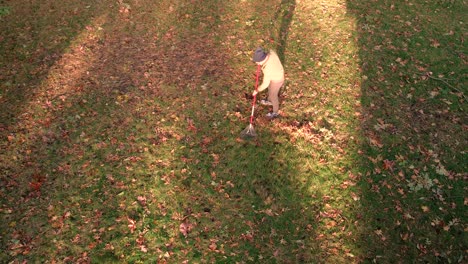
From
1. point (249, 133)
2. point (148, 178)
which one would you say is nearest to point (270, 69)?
point (249, 133)

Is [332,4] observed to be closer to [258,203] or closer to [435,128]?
[435,128]

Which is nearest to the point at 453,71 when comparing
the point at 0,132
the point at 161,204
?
the point at 161,204

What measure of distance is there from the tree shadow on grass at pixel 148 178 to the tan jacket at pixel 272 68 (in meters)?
1.37

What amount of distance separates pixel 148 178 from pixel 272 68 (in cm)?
361

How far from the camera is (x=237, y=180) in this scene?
24.2ft

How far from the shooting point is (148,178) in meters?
7.34

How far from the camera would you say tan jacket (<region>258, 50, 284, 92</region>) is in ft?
24.1

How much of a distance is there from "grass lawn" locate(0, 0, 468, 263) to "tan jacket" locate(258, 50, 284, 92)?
1.25 metres

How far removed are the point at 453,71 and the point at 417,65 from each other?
1065 mm

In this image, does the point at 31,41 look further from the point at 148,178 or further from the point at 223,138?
the point at 223,138

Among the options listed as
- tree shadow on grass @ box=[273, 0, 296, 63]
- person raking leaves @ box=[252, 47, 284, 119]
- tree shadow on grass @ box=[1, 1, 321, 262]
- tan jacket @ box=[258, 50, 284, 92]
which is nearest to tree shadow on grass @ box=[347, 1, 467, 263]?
tree shadow on grass @ box=[1, 1, 321, 262]

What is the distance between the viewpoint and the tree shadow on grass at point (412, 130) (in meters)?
6.69

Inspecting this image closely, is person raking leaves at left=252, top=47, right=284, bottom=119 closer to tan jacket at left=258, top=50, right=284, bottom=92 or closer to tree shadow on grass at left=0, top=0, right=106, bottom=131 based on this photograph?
tan jacket at left=258, top=50, right=284, bottom=92

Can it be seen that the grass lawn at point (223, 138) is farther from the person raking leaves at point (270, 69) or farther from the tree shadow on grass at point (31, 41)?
the person raking leaves at point (270, 69)
